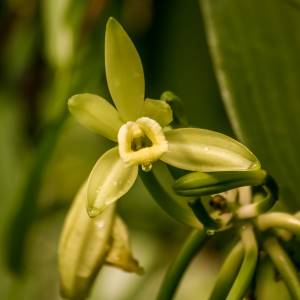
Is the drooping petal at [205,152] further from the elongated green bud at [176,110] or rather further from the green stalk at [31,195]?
the green stalk at [31,195]

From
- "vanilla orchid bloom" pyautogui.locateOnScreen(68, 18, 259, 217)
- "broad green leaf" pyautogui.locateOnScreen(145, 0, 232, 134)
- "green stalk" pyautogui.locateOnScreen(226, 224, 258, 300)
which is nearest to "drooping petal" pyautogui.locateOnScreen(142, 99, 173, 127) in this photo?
"vanilla orchid bloom" pyautogui.locateOnScreen(68, 18, 259, 217)

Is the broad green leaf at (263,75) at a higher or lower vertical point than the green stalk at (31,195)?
higher

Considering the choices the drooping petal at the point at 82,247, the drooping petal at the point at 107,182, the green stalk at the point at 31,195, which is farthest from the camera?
the green stalk at the point at 31,195

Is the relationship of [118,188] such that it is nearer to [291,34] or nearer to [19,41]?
[291,34]

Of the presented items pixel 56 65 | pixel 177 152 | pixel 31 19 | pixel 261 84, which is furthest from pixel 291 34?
pixel 31 19

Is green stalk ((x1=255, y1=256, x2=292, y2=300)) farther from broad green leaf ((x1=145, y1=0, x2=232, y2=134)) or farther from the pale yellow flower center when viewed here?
broad green leaf ((x1=145, y1=0, x2=232, y2=134))

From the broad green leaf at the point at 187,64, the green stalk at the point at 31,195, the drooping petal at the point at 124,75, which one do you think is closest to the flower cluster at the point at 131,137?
the drooping petal at the point at 124,75

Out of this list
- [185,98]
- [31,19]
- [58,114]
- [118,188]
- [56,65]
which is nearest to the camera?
[118,188]
